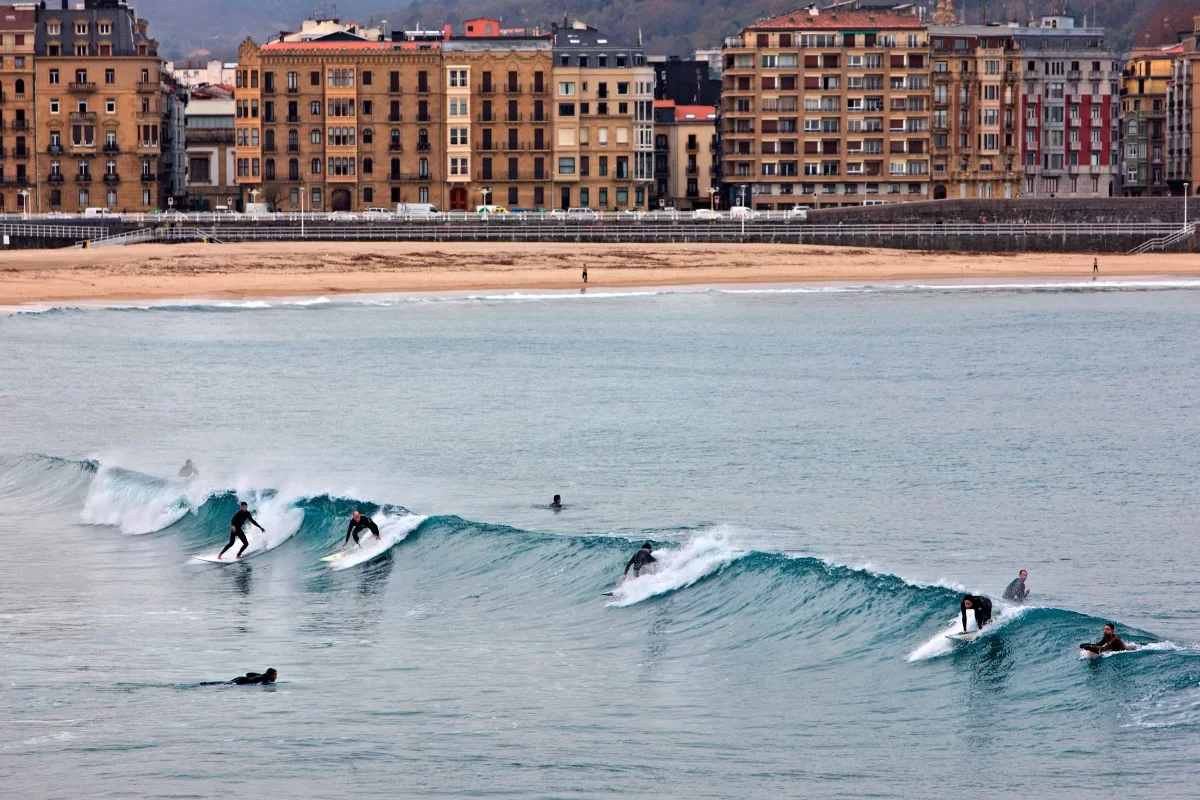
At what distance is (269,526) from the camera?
35562 mm

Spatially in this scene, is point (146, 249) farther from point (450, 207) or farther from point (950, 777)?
point (950, 777)

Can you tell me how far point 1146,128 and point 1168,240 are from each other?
48.1 meters

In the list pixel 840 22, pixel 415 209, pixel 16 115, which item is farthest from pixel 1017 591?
pixel 16 115

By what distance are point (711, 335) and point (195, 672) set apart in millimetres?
54915

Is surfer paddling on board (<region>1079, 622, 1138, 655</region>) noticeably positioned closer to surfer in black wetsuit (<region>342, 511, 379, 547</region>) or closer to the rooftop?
surfer in black wetsuit (<region>342, 511, 379, 547</region>)

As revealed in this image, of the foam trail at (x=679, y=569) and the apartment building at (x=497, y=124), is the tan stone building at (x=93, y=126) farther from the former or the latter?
the foam trail at (x=679, y=569)

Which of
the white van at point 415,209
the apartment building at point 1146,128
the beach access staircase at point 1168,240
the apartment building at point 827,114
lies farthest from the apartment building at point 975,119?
the white van at point 415,209

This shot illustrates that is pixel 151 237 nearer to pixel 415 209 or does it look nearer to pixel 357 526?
pixel 415 209

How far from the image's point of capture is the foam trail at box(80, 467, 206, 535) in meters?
36.1

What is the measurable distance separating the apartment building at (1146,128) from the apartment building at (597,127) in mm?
48960

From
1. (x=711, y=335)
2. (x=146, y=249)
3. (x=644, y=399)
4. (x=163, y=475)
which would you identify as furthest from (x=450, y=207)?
→ (x=163, y=475)

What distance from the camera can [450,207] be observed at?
137375mm

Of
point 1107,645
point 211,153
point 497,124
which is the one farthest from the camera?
point 211,153

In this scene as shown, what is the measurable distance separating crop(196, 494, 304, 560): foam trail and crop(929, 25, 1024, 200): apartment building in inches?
4536
